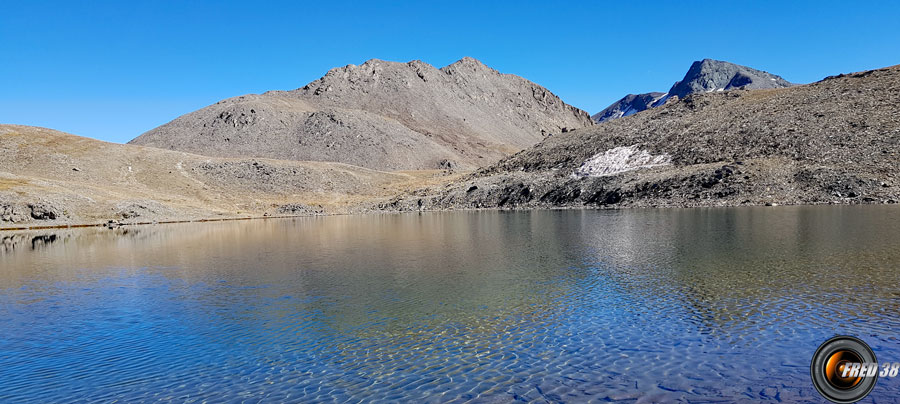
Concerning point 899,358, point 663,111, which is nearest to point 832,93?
point 663,111

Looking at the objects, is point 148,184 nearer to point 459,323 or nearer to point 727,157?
point 727,157

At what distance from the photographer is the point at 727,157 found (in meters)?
88.2

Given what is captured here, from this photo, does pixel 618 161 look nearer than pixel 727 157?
No

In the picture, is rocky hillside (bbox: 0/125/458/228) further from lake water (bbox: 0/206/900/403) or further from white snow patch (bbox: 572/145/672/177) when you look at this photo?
lake water (bbox: 0/206/900/403)

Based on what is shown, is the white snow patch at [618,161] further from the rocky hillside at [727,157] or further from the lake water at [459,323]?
the lake water at [459,323]

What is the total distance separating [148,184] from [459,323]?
10622cm

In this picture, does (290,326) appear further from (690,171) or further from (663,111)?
(663,111)

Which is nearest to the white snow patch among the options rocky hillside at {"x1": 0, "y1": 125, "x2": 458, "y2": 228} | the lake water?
rocky hillside at {"x1": 0, "y1": 125, "x2": 458, "y2": 228}

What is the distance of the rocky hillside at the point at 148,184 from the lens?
259 ft

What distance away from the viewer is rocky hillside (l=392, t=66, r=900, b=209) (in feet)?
244

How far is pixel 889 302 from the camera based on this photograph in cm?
1773

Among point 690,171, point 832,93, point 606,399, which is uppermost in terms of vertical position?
point 832,93

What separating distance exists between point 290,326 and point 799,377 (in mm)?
14260

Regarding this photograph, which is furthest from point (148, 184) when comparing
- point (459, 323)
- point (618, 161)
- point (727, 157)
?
point (459, 323)
